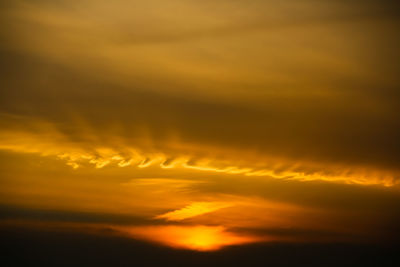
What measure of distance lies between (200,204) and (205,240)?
475mm

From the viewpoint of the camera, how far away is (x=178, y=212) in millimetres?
5668

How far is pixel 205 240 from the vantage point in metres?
5.72

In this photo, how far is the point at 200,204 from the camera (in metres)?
5.67

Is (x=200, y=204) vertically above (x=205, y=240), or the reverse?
(x=200, y=204)

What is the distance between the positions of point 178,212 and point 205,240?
0.51 meters

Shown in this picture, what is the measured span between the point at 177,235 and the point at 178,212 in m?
0.33

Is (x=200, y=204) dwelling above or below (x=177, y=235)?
above

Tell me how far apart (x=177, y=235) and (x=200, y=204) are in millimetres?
518

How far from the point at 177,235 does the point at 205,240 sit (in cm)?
37
